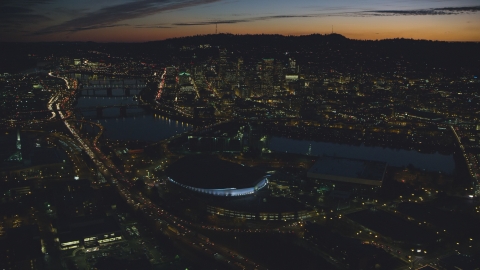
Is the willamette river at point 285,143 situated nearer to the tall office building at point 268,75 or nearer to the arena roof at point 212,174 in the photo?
the arena roof at point 212,174

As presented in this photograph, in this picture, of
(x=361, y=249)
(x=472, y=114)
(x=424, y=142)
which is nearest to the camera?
(x=361, y=249)

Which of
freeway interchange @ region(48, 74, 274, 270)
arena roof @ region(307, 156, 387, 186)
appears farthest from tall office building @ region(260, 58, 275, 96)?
arena roof @ region(307, 156, 387, 186)

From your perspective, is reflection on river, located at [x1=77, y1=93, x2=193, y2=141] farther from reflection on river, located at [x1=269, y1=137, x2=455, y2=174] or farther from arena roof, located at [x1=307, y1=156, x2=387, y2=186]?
arena roof, located at [x1=307, y1=156, x2=387, y2=186]

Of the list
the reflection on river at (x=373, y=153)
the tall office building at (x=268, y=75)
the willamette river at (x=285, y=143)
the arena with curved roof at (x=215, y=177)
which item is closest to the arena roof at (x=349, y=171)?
the arena with curved roof at (x=215, y=177)

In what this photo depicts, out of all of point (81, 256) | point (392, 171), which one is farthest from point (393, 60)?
point (81, 256)

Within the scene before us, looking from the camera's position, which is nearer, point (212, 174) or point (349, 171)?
point (212, 174)

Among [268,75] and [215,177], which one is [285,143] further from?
[268,75]

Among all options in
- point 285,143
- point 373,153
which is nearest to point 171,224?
point 285,143

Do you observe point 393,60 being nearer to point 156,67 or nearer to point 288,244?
point 156,67
